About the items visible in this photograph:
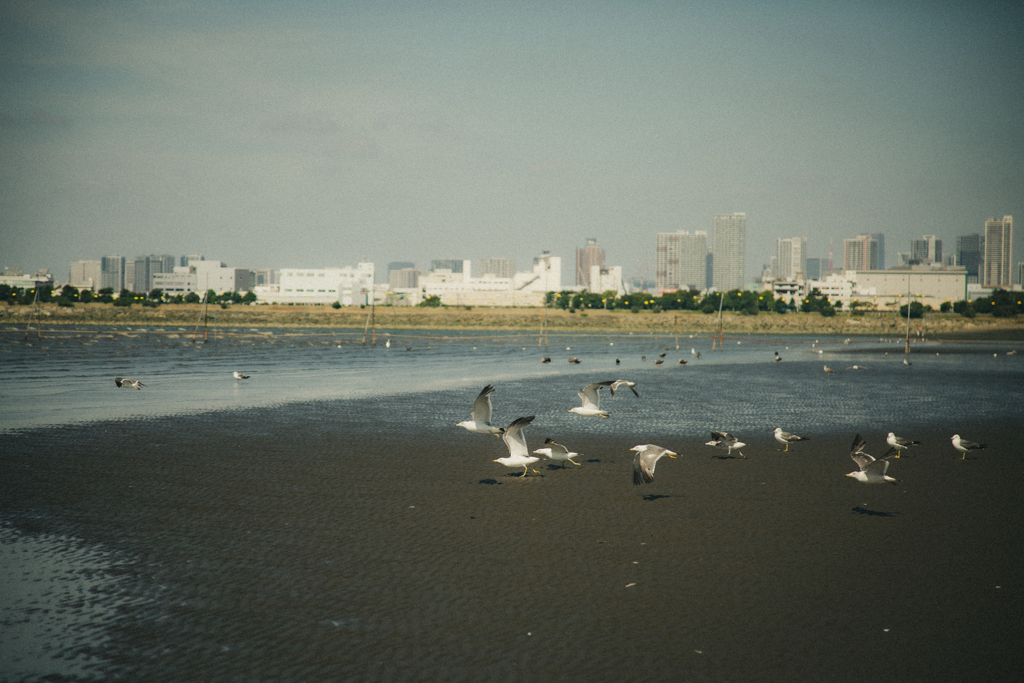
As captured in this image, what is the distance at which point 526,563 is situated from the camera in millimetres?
11875

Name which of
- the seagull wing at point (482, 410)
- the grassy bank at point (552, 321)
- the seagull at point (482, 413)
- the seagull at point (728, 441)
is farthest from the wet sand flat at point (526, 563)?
the grassy bank at point (552, 321)

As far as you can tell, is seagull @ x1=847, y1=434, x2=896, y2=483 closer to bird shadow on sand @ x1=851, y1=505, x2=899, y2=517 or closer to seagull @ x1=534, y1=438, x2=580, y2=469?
bird shadow on sand @ x1=851, y1=505, x2=899, y2=517

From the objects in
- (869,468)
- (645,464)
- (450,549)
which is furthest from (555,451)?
(869,468)

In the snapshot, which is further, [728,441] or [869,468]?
[728,441]

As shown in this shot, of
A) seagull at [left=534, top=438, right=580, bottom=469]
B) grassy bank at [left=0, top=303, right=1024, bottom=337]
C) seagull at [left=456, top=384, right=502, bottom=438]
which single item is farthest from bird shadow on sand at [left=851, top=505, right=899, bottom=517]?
grassy bank at [left=0, top=303, right=1024, bottom=337]

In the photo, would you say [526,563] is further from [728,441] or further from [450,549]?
[728,441]

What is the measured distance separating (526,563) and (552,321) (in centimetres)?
13906

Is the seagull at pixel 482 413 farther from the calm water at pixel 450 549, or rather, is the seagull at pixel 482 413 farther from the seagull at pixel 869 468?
the seagull at pixel 869 468

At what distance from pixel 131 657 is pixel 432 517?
642 centimetres

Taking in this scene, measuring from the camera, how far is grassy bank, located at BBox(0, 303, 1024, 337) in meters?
137

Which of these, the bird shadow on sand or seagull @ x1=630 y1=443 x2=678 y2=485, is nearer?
seagull @ x1=630 y1=443 x2=678 y2=485

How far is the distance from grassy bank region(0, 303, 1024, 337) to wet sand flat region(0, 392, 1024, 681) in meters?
119

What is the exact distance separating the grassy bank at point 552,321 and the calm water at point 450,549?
115 metres

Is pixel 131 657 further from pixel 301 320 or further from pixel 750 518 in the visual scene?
pixel 301 320
